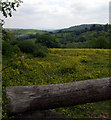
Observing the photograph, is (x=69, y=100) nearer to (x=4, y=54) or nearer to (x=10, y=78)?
(x=10, y=78)

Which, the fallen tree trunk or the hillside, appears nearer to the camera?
the fallen tree trunk

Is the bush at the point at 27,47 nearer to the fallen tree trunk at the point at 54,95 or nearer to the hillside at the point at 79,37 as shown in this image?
the hillside at the point at 79,37

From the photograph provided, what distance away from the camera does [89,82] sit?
93.2 inches

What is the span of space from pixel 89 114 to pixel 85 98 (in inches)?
105

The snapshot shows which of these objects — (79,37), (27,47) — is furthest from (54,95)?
(79,37)

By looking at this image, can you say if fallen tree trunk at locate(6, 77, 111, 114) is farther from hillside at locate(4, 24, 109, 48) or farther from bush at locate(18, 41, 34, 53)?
hillside at locate(4, 24, 109, 48)

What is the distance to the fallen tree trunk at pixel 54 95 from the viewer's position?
2.01m

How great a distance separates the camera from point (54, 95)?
2188mm

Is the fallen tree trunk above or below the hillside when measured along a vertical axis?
below

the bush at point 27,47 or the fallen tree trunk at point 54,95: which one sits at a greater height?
the bush at point 27,47

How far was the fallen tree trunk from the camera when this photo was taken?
201 centimetres

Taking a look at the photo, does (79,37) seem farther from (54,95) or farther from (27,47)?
(54,95)

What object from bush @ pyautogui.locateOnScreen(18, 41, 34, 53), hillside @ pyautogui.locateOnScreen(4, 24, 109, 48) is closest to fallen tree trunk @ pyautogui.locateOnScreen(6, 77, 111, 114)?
bush @ pyautogui.locateOnScreen(18, 41, 34, 53)

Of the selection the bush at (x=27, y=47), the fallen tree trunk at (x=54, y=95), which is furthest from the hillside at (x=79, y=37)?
the fallen tree trunk at (x=54, y=95)
